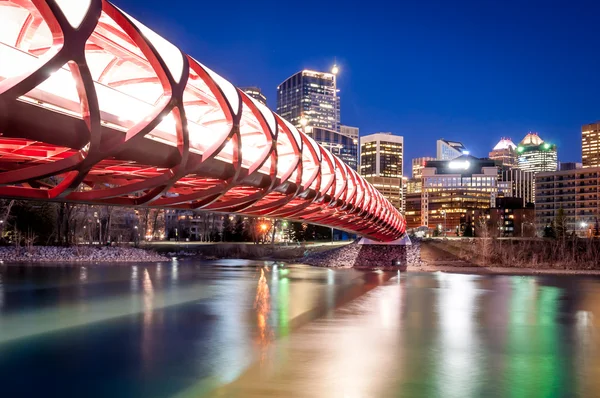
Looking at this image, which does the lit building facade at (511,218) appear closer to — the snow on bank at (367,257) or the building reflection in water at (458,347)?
the snow on bank at (367,257)

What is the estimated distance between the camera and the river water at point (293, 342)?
13305mm

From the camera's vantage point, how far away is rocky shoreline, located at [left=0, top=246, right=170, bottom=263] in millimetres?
57094

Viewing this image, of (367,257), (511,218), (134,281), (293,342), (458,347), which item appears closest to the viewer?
(458,347)

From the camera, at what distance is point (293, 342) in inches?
710

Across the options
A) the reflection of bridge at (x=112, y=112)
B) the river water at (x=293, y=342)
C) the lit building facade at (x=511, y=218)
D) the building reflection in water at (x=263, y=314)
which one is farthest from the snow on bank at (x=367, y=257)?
the lit building facade at (x=511, y=218)

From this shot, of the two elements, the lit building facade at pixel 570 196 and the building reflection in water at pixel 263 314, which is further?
the lit building facade at pixel 570 196

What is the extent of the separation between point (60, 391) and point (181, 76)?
748cm

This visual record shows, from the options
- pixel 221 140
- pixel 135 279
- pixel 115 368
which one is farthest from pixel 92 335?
pixel 135 279

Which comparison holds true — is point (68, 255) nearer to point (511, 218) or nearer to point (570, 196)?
point (570, 196)

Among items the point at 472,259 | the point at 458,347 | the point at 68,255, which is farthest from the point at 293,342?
the point at 472,259

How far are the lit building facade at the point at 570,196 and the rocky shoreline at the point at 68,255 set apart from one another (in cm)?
11503

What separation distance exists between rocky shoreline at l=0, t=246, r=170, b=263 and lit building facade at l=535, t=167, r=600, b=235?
115 m

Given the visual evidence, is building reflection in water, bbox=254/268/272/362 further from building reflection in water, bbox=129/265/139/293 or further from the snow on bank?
the snow on bank

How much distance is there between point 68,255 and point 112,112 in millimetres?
54156
